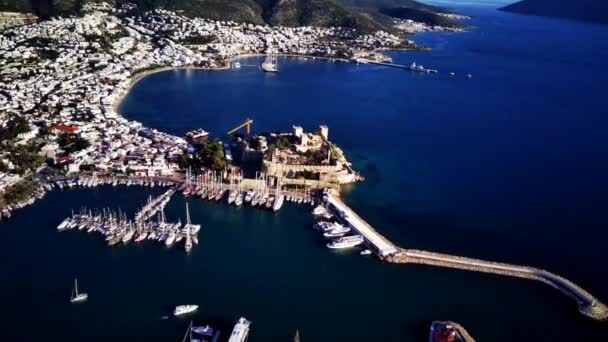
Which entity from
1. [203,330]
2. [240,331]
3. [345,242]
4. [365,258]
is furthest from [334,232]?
[203,330]

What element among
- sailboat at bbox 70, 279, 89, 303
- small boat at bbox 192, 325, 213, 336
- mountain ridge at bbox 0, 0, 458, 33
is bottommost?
small boat at bbox 192, 325, 213, 336

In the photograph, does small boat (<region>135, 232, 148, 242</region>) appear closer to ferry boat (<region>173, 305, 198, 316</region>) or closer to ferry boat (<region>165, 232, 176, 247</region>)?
ferry boat (<region>165, 232, 176, 247</region>)

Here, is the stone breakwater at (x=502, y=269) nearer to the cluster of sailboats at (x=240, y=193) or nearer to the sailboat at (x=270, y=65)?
the cluster of sailboats at (x=240, y=193)

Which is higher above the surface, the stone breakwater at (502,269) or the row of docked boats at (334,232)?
the row of docked boats at (334,232)

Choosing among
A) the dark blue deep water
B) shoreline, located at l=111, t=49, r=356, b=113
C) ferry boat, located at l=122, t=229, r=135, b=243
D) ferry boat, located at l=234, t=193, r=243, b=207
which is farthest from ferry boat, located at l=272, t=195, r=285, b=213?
shoreline, located at l=111, t=49, r=356, b=113

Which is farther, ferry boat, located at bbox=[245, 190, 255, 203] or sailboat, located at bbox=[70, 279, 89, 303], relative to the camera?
ferry boat, located at bbox=[245, 190, 255, 203]

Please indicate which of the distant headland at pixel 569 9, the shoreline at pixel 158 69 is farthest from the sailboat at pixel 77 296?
the distant headland at pixel 569 9

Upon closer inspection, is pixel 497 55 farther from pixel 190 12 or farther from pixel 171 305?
pixel 171 305

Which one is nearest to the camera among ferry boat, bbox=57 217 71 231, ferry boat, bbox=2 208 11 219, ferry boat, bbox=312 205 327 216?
ferry boat, bbox=57 217 71 231
